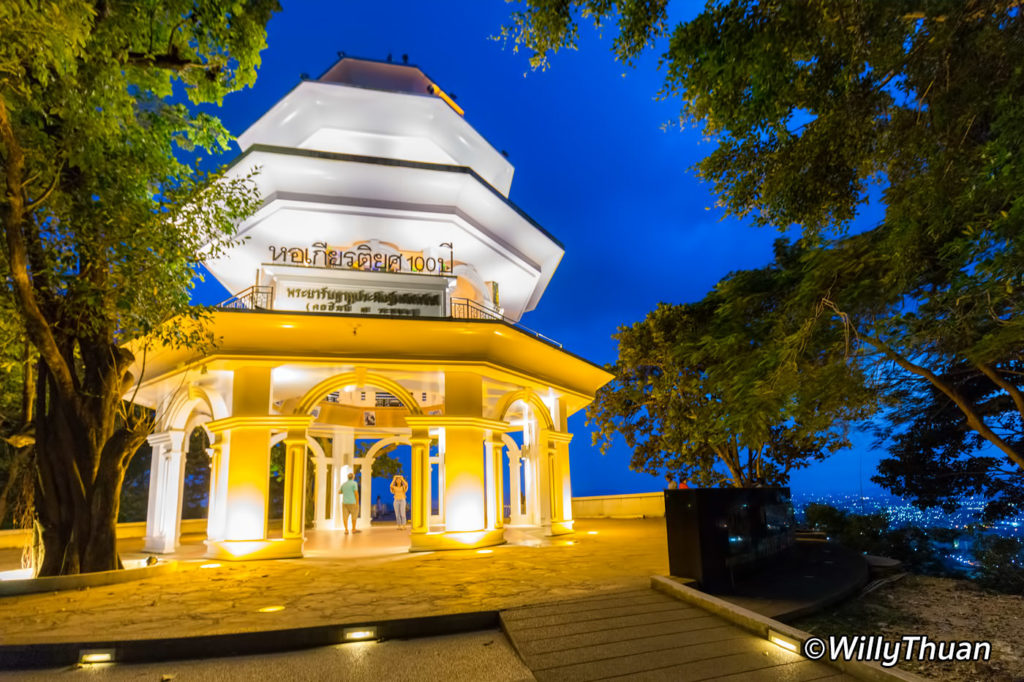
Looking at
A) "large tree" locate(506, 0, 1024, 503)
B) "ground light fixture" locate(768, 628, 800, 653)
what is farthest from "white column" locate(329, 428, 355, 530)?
"ground light fixture" locate(768, 628, 800, 653)

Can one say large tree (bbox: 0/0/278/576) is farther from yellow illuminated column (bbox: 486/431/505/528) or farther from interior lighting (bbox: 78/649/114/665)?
yellow illuminated column (bbox: 486/431/505/528)

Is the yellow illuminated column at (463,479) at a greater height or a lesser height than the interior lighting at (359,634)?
greater

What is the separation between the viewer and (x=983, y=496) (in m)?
13.2

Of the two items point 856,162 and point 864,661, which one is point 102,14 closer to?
point 856,162

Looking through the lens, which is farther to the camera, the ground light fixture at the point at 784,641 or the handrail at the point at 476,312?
the handrail at the point at 476,312

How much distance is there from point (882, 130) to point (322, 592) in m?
8.14

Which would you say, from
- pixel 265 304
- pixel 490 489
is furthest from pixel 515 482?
pixel 265 304

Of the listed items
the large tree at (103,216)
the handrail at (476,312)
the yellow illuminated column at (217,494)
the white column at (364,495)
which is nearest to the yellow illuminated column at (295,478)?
the yellow illuminated column at (217,494)

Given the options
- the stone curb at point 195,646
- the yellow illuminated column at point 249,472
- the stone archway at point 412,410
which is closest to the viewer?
the stone curb at point 195,646

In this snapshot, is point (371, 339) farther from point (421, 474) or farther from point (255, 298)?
point (421, 474)

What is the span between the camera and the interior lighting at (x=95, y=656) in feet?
15.7

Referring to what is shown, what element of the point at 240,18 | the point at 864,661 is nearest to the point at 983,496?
the point at 864,661

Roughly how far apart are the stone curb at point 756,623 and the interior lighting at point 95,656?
520cm

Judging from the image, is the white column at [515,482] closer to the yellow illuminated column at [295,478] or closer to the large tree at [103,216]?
the yellow illuminated column at [295,478]
